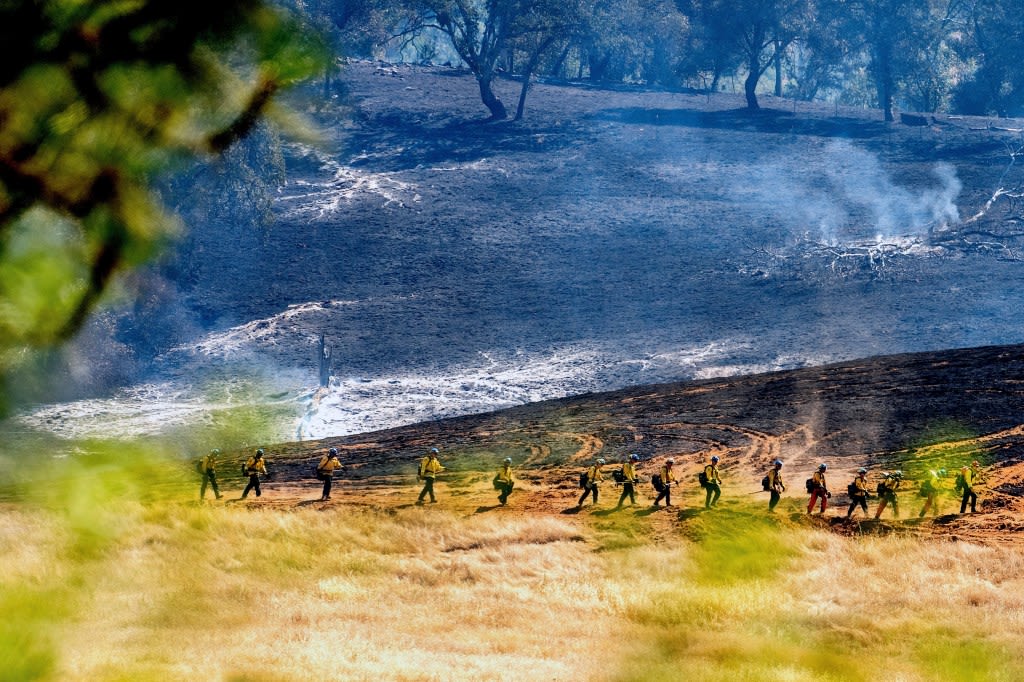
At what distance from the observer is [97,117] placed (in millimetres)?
2984

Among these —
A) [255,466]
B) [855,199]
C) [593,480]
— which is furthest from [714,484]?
[855,199]

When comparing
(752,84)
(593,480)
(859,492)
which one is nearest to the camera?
(859,492)

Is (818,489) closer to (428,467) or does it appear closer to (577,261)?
(428,467)

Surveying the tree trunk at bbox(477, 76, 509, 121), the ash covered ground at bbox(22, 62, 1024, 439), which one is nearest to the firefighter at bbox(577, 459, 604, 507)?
the ash covered ground at bbox(22, 62, 1024, 439)

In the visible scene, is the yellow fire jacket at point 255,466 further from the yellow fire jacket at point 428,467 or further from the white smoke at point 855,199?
the white smoke at point 855,199

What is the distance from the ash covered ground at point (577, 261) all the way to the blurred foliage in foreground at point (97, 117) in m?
37.7

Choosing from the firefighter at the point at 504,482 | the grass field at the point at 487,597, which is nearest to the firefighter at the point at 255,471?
the grass field at the point at 487,597

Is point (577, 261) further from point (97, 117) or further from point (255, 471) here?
point (97, 117)

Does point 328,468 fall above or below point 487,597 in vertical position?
above

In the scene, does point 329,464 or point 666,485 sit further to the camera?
point 329,464

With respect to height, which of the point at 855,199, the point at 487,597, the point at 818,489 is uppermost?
the point at 855,199

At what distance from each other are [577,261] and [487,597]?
3855 centimetres

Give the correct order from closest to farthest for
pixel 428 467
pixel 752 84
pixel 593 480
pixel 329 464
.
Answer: pixel 593 480 < pixel 428 467 < pixel 329 464 < pixel 752 84

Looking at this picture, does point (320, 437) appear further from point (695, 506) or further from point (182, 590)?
point (182, 590)
